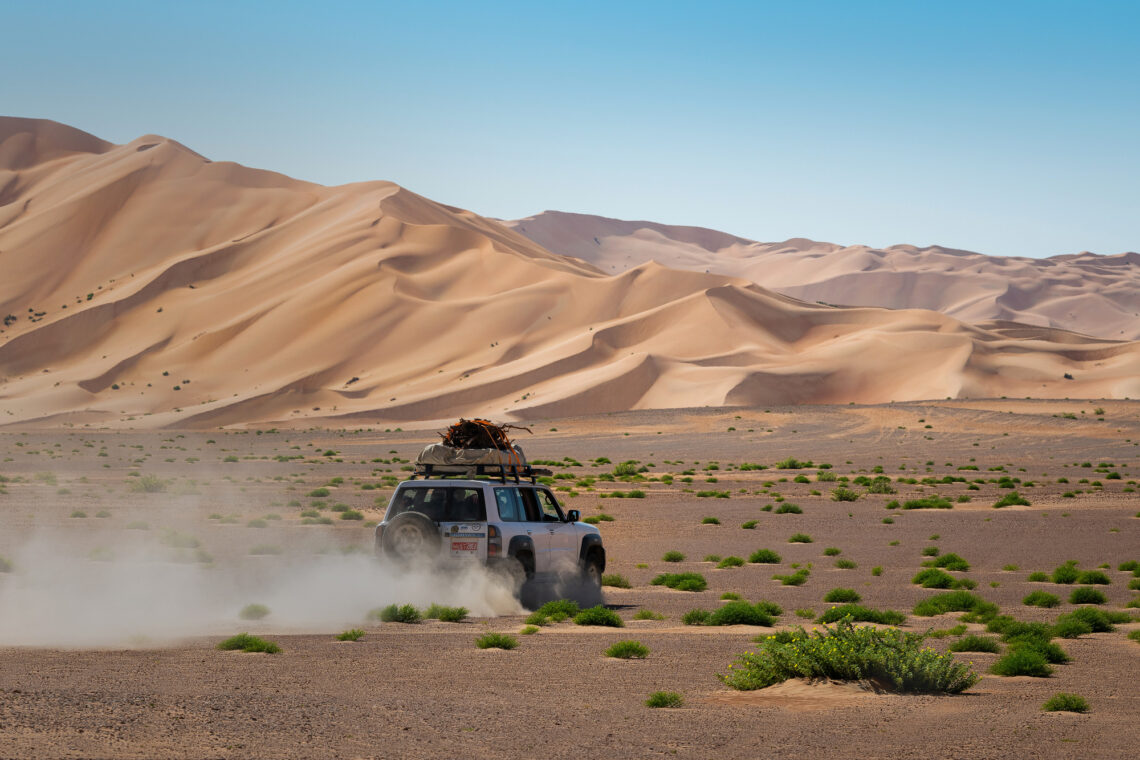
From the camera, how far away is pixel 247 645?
11.4 metres

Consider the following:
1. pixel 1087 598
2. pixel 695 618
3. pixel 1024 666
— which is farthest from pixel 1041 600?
pixel 1024 666

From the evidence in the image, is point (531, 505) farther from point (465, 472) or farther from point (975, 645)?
point (975, 645)

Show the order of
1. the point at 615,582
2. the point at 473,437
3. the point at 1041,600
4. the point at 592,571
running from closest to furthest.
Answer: the point at 473,437 < the point at 592,571 < the point at 1041,600 < the point at 615,582

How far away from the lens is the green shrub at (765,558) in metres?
22.3

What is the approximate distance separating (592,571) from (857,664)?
626cm

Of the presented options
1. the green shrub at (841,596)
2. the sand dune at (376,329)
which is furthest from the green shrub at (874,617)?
the sand dune at (376,329)

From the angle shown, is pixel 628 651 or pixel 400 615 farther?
pixel 400 615

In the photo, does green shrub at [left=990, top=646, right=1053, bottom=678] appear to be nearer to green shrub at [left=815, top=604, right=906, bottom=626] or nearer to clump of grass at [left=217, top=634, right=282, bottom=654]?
green shrub at [left=815, top=604, right=906, bottom=626]

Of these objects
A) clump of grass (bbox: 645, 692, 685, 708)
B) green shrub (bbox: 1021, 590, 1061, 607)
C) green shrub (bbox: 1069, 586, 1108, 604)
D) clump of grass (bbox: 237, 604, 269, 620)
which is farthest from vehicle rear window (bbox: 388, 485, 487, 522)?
green shrub (bbox: 1069, 586, 1108, 604)

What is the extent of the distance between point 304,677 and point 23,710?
102 inches

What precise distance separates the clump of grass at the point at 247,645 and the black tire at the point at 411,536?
2.85 meters

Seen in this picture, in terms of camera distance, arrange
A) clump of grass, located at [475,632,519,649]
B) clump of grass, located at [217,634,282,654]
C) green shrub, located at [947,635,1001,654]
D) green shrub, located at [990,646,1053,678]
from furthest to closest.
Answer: green shrub, located at [947,635,1001,654]
clump of grass, located at [475,632,519,649]
clump of grass, located at [217,634,282,654]
green shrub, located at [990,646,1053,678]

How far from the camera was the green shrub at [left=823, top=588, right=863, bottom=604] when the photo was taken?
1680cm

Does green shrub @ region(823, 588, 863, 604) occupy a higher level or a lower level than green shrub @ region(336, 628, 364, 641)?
lower
